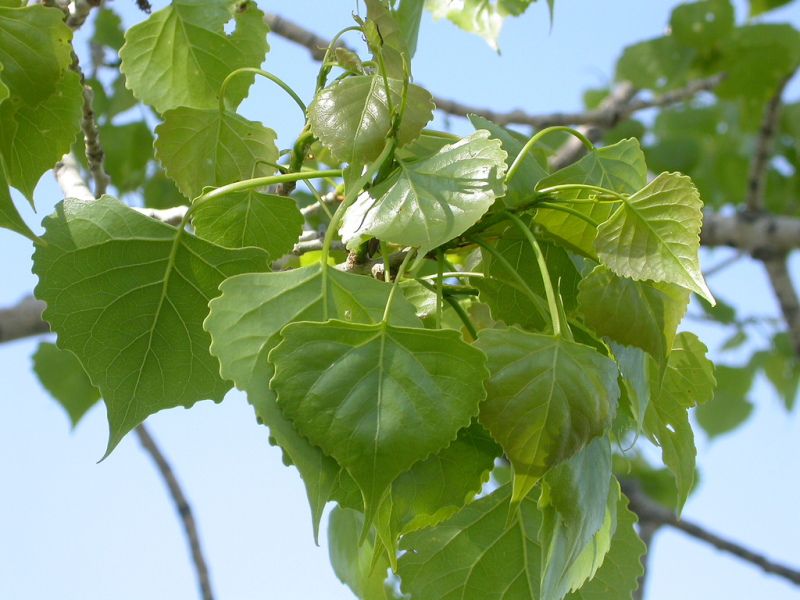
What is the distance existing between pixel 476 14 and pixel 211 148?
0.61 meters

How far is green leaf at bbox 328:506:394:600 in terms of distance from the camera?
0.96m

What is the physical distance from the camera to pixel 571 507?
0.72 m

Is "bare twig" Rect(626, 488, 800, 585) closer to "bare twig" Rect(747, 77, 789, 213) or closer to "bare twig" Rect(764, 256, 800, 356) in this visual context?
"bare twig" Rect(764, 256, 800, 356)

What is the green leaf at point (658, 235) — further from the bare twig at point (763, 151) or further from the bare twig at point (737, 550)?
the bare twig at point (763, 151)

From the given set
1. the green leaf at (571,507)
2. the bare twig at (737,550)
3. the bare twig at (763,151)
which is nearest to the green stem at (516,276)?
the green leaf at (571,507)

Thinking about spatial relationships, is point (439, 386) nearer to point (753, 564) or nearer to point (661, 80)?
point (753, 564)

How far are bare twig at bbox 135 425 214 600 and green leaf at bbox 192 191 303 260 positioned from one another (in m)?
1.06

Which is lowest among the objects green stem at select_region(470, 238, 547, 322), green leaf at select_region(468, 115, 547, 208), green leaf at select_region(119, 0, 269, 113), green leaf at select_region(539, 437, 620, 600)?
green leaf at select_region(539, 437, 620, 600)

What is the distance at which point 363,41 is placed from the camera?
880 millimetres

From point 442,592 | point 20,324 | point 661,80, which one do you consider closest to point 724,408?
point 661,80

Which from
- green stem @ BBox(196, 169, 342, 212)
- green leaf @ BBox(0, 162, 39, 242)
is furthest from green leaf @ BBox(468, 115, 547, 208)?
green leaf @ BBox(0, 162, 39, 242)

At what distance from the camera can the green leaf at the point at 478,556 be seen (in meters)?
0.88

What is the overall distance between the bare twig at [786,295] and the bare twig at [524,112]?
0.52 meters

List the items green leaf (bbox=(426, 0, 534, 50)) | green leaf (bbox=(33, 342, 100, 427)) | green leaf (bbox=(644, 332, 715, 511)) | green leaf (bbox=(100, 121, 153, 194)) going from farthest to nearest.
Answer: green leaf (bbox=(100, 121, 153, 194)) → green leaf (bbox=(33, 342, 100, 427)) → green leaf (bbox=(426, 0, 534, 50)) → green leaf (bbox=(644, 332, 715, 511))
